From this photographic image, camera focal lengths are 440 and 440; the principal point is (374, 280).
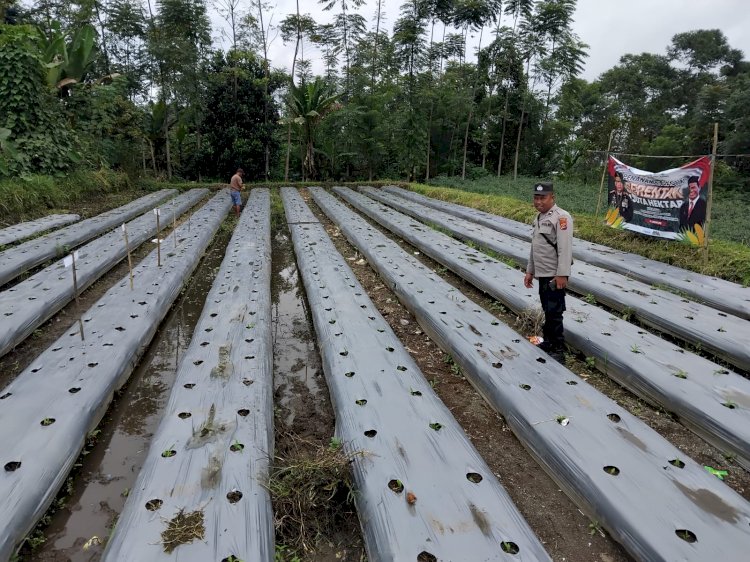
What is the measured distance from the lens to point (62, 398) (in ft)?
9.12

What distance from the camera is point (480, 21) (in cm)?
1698

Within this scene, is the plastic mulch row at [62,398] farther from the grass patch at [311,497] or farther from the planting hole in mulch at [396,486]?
the planting hole in mulch at [396,486]

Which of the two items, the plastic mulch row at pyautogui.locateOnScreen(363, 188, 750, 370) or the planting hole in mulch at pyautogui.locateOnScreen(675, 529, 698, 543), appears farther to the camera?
the plastic mulch row at pyautogui.locateOnScreen(363, 188, 750, 370)

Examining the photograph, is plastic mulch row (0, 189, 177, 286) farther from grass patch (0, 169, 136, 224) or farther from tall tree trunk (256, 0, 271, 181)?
tall tree trunk (256, 0, 271, 181)

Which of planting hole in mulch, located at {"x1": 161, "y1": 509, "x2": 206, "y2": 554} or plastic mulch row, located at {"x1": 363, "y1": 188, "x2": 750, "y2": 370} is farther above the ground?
plastic mulch row, located at {"x1": 363, "y1": 188, "x2": 750, "y2": 370}

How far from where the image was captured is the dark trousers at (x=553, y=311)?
11.7ft

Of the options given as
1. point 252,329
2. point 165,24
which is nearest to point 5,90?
point 165,24

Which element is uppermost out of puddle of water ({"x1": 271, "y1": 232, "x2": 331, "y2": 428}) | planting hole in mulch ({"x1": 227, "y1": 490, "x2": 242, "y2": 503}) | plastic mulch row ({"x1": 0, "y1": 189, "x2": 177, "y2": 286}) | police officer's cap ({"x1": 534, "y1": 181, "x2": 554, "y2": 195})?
police officer's cap ({"x1": 534, "y1": 181, "x2": 554, "y2": 195})

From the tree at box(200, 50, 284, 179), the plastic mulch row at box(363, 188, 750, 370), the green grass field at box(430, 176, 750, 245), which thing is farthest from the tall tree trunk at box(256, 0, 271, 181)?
the plastic mulch row at box(363, 188, 750, 370)

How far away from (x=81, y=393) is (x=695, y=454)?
3.88 meters

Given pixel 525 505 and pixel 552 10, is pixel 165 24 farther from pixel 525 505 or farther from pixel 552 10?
pixel 525 505

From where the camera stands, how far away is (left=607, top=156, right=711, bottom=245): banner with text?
5688 millimetres

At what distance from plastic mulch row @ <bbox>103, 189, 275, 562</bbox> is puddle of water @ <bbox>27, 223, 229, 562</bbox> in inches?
13.3

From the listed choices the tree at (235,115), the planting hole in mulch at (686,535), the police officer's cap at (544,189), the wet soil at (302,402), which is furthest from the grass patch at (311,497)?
the tree at (235,115)
